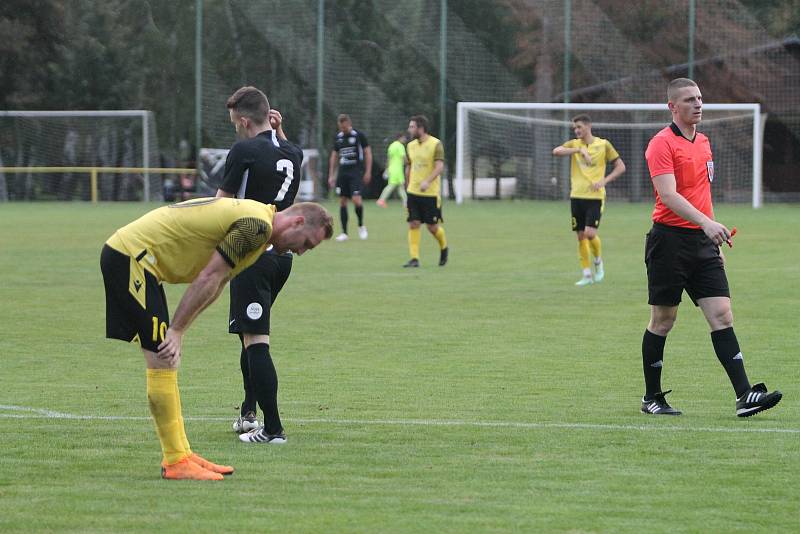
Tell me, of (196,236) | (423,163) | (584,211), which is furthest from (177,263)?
(423,163)

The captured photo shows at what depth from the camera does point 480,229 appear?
2678cm

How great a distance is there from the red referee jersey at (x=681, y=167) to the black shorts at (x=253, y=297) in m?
2.34

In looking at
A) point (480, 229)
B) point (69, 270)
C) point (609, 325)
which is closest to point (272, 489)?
point (609, 325)

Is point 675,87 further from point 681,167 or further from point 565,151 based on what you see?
point 565,151

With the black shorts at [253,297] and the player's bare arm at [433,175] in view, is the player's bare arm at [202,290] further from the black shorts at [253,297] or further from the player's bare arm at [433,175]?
the player's bare arm at [433,175]

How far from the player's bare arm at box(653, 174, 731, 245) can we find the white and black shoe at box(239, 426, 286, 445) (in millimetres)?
2566

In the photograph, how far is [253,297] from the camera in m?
6.88

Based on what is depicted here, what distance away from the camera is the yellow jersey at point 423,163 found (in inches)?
731

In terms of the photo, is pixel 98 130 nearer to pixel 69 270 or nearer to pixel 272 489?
pixel 69 270

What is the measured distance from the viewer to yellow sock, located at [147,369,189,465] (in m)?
5.98

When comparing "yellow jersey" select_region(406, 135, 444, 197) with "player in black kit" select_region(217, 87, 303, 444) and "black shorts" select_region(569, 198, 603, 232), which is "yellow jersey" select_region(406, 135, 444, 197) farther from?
"player in black kit" select_region(217, 87, 303, 444)

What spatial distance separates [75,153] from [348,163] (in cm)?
2108

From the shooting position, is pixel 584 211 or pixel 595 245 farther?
pixel 584 211

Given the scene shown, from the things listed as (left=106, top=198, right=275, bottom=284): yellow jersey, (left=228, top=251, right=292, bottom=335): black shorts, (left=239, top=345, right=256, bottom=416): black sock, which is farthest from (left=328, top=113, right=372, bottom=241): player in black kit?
(left=106, top=198, right=275, bottom=284): yellow jersey
